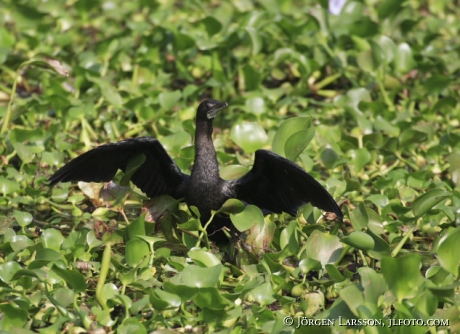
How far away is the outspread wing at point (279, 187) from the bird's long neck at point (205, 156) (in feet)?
0.48

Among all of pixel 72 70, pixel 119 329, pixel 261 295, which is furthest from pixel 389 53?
pixel 119 329

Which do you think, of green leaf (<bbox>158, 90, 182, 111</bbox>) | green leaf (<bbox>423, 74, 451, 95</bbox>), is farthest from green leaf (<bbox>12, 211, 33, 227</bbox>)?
green leaf (<bbox>423, 74, 451, 95</bbox>)

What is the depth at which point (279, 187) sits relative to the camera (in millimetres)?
4598

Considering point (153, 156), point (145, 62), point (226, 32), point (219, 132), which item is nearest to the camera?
point (153, 156)

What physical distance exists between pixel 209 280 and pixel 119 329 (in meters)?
0.43

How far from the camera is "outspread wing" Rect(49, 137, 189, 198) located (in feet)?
15.3

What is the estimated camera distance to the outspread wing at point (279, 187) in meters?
4.31

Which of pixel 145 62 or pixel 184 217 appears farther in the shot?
pixel 145 62

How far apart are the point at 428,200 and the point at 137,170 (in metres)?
1.50

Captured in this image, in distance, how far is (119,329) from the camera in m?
3.78

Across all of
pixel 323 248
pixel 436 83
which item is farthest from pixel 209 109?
pixel 436 83

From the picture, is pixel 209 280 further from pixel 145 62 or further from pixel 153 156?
pixel 145 62

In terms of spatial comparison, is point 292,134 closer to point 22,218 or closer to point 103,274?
point 103,274

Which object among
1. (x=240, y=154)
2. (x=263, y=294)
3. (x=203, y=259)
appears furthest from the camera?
(x=240, y=154)
